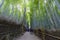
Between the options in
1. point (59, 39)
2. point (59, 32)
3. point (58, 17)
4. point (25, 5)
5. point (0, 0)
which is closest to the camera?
point (59, 39)

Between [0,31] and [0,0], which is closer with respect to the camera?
[0,31]

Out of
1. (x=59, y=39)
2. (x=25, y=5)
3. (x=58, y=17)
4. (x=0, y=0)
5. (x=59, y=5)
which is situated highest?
(x=25, y=5)

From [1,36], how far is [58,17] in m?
1.94

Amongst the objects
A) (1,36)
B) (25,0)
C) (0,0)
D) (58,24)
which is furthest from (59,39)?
(25,0)

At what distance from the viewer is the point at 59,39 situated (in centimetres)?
405

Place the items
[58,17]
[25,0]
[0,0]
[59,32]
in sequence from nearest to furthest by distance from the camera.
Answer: [59,32], [58,17], [0,0], [25,0]

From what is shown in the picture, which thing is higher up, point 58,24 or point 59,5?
point 59,5

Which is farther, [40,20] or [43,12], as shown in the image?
[40,20]

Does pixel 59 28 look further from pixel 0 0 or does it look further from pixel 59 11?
pixel 0 0

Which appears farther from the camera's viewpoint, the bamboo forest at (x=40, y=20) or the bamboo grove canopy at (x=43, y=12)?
the bamboo grove canopy at (x=43, y=12)

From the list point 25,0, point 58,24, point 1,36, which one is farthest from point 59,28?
point 25,0

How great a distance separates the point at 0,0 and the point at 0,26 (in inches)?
77.6

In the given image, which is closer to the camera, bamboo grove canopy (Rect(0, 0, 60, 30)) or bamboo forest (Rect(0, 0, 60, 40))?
bamboo forest (Rect(0, 0, 60, 40))

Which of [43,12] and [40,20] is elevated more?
[43,12]
